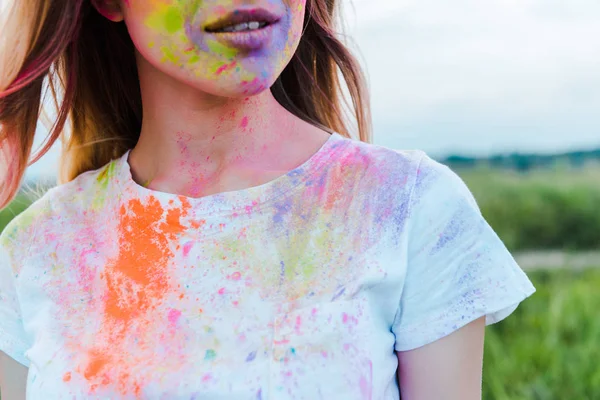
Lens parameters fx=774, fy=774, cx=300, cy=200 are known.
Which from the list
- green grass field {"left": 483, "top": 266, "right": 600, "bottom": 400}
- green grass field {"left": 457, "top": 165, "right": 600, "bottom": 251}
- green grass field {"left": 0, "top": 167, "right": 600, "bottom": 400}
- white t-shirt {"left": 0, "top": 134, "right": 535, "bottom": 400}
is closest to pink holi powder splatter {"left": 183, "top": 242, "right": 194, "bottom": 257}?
white t-shirt {"left": 0, "top": 134, "right": 535, "bottom": 400}

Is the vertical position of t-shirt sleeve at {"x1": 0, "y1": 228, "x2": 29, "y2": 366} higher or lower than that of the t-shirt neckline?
lower

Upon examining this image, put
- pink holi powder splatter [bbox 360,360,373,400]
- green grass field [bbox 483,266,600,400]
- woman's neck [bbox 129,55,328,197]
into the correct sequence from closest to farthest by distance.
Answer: pink holi powder splatter [bbox 360,360,373,400], woman's neck [bbox 129,55,328,197], green grass field [bbox 483,266,600,400]

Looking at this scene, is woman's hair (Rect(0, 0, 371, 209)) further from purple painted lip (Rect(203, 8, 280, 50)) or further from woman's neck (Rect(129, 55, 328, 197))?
purple painted lip (Rect(203, 8, 280, 50))

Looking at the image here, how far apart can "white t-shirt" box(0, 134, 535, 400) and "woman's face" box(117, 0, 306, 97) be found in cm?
19

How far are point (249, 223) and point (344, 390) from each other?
0.33 metres

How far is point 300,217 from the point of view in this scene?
1.31 metres

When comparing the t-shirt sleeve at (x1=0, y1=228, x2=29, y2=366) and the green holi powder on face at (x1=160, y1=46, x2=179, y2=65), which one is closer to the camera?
the green holi powder on face at (x1=160, y1=46, x2=179, y2=65)

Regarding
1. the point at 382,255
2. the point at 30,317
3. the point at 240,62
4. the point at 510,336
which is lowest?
the point at 510,336

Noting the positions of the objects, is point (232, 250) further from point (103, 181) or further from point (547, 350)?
point (547, 350)

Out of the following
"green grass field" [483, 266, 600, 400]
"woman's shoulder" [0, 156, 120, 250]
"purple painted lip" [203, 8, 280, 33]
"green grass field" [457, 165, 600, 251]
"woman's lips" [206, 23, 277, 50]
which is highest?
"purple painted lip" [203, 8, 280, 33]

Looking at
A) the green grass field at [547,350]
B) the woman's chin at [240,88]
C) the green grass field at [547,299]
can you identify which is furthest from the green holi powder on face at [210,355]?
the green grass field at [547,350]

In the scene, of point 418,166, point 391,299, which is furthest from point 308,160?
point 391,299

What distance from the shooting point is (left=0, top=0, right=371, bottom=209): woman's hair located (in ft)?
4.96

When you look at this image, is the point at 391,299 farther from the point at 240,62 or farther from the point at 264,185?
the point at 240,62
